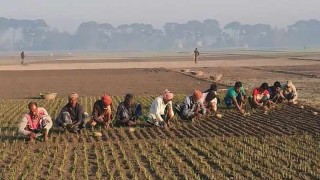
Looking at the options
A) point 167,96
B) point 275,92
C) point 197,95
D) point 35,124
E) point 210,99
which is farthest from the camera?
point 275,92

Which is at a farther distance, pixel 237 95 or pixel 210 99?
pixel 237 95

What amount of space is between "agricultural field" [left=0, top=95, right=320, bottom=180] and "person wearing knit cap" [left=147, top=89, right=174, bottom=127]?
23 cm

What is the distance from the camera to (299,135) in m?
12.0

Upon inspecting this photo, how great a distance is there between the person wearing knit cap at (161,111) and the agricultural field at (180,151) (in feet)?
0.75

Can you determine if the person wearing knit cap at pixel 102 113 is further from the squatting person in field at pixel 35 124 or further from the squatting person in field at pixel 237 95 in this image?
the squatting person in field at pixel 237 95

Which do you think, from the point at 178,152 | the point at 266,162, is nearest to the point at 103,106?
the point at 178,152

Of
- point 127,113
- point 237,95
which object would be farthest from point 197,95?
point 237,95

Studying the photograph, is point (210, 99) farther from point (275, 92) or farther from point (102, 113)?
point (102, 113)

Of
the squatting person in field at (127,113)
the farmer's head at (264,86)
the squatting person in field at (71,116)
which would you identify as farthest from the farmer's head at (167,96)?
the farmer's head at (264,86)

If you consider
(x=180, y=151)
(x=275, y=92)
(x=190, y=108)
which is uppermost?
(x=275, y=92)

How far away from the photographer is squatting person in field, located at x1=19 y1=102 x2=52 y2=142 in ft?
37.6

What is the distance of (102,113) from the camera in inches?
519

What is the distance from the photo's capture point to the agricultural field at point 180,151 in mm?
8883

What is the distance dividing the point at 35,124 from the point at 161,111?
324 centimetres
